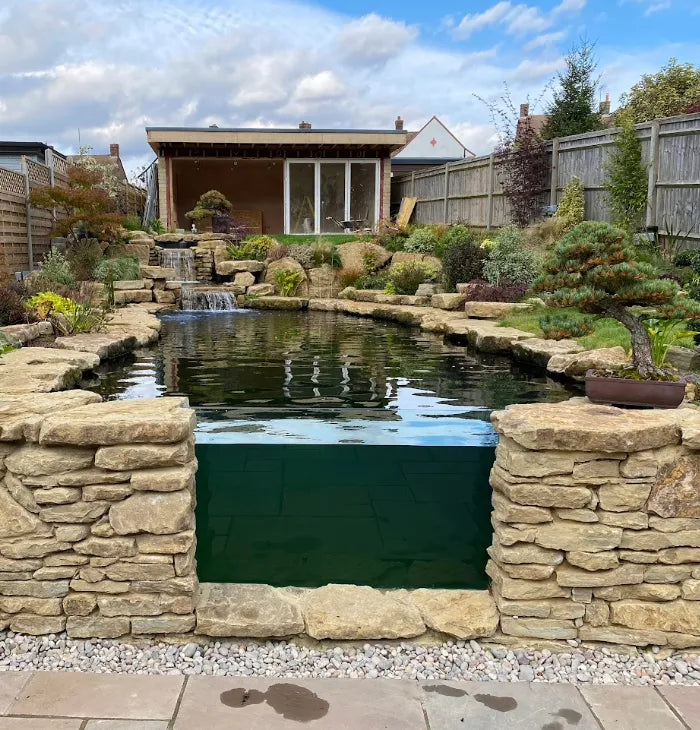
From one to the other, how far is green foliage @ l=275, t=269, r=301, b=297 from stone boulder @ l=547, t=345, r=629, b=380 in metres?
9.96

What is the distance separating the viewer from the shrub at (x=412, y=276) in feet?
46.0

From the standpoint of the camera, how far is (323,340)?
9.47 m

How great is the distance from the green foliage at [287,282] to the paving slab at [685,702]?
13.9 meters

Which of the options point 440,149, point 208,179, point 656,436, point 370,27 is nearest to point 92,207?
point 370,27

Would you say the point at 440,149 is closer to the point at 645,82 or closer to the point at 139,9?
the point at 645,82

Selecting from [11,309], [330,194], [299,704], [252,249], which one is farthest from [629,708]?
[330,194]

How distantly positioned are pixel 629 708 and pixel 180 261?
1595 cm

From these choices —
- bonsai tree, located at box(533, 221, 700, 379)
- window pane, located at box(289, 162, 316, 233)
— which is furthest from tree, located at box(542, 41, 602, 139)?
bonsai tree, located at box(533, 221, 700, 379)

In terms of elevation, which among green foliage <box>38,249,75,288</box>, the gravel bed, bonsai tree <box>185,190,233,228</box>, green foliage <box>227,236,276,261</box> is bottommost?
the gravel bed

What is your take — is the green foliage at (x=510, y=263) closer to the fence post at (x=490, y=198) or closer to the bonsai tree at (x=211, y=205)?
the fence post at (x=490, y=198)

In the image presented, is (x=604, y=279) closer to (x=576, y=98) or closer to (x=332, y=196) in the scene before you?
(x=576, y=98)

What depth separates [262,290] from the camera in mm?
15625

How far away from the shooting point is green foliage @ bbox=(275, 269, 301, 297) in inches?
626

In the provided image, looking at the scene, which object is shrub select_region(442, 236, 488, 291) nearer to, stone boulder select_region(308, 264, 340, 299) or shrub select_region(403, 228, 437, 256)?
shrub select_region(403, 228, 437, 256)
